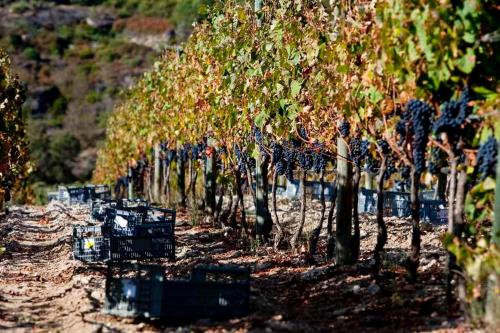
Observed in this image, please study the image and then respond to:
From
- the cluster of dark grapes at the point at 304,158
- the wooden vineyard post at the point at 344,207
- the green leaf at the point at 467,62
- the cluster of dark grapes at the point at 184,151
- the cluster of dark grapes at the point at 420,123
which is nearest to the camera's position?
the green leaf at the point at 467,62

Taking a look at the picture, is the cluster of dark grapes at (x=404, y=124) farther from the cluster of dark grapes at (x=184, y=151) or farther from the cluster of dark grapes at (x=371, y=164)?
the cluster of dark grapes at (x=184, y=151)

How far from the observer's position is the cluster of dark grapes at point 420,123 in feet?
25.6

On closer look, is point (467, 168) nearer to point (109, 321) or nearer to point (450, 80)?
point (450, 80)

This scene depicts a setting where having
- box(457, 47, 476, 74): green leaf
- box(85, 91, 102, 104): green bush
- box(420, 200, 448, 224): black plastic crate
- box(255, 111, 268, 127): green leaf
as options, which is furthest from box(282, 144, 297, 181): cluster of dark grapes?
box(85, 91, 102, 104): green bush

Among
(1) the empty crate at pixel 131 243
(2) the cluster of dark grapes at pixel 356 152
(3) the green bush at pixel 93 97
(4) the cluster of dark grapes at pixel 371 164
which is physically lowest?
(1) the empty crate at pixel 131 243

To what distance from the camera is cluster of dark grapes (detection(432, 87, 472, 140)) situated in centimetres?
751

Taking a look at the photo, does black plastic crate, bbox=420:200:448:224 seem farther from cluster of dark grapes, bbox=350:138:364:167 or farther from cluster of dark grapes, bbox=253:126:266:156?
cluster of dark grapes, bbox=350:138:364:167

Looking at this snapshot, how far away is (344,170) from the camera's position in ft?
36.2

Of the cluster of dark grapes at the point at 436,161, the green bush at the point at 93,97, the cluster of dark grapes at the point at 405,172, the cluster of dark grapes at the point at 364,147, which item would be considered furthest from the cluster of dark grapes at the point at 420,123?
the green bush at the point at 93,97

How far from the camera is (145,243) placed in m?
12.5

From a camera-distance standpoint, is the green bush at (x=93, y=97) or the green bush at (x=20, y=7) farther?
the green bush at (x=20, y=7)

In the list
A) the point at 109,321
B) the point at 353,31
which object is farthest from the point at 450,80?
the point at 109,321

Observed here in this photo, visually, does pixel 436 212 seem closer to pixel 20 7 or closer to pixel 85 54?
pixel 85 54

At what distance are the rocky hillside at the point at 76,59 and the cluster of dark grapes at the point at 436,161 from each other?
5245 centimetres
